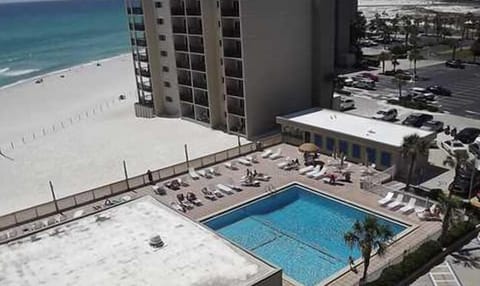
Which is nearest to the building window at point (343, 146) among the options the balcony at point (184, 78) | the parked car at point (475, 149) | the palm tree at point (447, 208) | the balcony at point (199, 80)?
the parked car at point (475, 149)

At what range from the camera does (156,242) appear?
1934 centimetres

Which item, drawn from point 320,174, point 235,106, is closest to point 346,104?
point 235,106

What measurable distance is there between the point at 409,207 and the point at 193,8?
28659mm

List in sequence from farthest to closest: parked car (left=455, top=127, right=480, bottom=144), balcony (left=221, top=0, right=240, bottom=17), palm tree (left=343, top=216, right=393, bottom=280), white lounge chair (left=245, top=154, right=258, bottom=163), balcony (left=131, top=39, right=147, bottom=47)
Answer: balcony (left=131, top=39, right=147, bottom=47), balcony (left=221, top=0, right=240, bottom=17), parked car (left=455, top=127, right=480, bottom=144), white lounge chair (left=245, top=154, right=258, bottom=163), palm tree (left=343, top=216, right=393, bottom=280)

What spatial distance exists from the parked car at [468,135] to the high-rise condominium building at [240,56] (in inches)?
535

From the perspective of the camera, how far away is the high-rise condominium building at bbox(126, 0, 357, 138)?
41719 mm

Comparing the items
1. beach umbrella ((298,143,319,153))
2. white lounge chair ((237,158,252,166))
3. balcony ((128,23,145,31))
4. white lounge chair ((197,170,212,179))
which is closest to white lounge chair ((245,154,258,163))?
white lounge chair ((237,158,252,166))

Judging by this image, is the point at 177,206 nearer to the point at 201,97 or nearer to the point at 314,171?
the point at 314,171

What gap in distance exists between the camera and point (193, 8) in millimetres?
45188

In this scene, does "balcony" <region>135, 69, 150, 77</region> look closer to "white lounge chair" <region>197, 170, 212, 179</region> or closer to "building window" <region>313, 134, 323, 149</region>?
"white lounge chair" <region>197, 170, 212, 179</region>

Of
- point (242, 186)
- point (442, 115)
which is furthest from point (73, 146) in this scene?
point (442, 115)

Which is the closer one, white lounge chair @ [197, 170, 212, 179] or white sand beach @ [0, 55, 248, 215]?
white lounge chair @ [197, 170, 212, 179]

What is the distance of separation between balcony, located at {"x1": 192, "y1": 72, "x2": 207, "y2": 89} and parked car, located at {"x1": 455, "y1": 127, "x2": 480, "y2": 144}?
2453 centimetres

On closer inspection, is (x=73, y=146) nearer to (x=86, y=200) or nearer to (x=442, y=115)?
(x=86, y=200)
